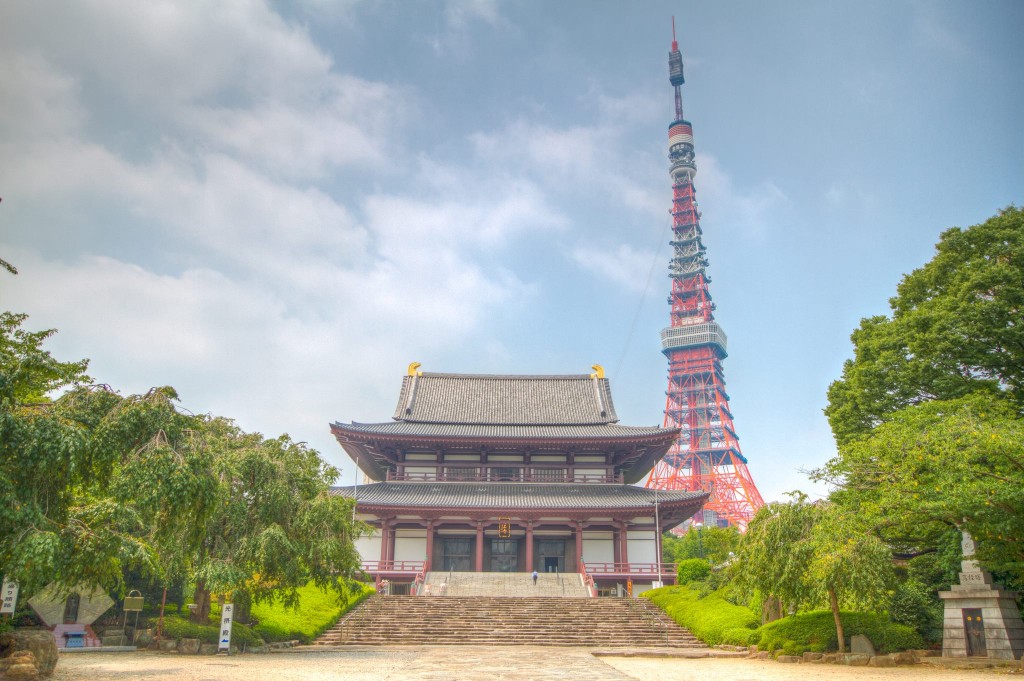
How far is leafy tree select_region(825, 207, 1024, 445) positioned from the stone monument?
21.7 feet

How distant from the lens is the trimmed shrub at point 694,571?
31.6m

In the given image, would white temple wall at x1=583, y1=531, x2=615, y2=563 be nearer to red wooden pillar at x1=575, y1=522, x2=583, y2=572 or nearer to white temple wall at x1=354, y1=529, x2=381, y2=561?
red wooden pillar at x1=575, y1=522, x2=583, y2=572

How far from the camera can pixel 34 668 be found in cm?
1262

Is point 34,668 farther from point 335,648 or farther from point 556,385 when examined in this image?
point 556,385

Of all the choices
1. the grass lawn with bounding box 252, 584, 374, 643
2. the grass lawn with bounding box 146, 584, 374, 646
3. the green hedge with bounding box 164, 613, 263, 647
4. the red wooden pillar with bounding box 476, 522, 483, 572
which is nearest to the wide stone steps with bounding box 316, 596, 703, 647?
the grass lawn with bounding box 252, 584, 374, 643

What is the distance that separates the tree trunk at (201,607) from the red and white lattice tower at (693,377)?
228 feet

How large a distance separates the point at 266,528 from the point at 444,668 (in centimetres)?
661

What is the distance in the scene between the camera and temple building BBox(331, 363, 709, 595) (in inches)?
1496

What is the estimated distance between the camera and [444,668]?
1706 cm

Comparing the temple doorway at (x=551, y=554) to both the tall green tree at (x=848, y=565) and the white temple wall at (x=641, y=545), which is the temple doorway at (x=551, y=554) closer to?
the white temple wall at (x=641, y=545)

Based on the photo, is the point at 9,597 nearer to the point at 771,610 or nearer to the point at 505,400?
the point at 771,610

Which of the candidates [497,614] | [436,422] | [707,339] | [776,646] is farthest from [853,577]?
[707,339]

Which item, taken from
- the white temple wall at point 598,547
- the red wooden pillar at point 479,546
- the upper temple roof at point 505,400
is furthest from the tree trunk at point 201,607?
the upper temple roof at point 505,400

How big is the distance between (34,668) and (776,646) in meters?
19.1
